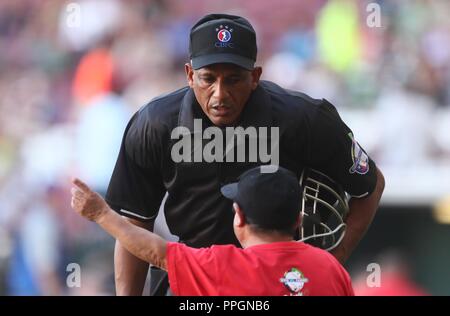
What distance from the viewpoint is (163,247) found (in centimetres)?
322

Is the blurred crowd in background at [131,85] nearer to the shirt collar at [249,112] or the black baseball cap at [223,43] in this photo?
the shirt collar at [249,112]

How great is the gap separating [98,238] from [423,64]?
2971 millimetres

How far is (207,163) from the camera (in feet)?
12.4

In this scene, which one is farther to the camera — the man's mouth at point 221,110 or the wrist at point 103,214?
the man's mouth at point 221,110

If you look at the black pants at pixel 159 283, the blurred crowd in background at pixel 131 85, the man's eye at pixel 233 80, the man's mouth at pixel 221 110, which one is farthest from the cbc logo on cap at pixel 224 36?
the blurred crowd in background at pixel 131 85

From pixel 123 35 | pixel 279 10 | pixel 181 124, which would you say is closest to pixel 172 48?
pixel 123 35

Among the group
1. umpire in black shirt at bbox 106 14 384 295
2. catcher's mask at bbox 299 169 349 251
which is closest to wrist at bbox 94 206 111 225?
umpire in black shirt at bbox 106 14 384 295

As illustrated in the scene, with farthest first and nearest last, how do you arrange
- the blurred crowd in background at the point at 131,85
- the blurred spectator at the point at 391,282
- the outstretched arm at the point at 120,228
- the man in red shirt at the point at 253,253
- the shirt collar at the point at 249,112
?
the blurred crowd in background at the point at 131,85 → the blurred spectator at the point at 391,282 → the shirt collar at the point at 249,112 → the outstretched arm at the point at 120,228 → the man in red shirt at the point at 253,253

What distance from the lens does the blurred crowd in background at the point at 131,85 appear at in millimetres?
7359

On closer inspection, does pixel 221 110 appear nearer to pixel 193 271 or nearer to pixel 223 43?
pixel 223 43

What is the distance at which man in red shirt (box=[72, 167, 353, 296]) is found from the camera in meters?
3.12

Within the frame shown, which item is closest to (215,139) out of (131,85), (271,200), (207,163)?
(207,163)
